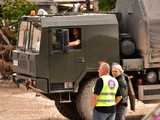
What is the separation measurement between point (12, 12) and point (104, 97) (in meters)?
17.3

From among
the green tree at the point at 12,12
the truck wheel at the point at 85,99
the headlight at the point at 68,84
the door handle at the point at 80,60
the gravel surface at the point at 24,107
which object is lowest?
the gravel surface at the point at 24,107

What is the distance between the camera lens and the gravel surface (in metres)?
16.9

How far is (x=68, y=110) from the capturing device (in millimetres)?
16156

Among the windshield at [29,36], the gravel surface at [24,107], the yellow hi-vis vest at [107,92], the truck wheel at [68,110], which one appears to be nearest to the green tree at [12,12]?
the gravel surface at [24,107]

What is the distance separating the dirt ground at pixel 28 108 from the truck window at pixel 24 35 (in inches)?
45.1

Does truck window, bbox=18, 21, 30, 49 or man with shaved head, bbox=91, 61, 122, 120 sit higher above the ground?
truck window, bbox=18, 21, 30, 49

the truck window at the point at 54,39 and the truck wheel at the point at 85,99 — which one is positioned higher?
the truck window at the point at 54,39

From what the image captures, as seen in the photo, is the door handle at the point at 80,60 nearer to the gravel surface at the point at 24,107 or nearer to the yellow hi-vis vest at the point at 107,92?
the gravel surface at the point at 24,107

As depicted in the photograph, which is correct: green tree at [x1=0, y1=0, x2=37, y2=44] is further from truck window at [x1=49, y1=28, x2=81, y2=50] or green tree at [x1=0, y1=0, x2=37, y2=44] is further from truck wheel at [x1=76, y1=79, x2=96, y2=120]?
truck window at [x1=49, y1=28, x2=81, y2=50]

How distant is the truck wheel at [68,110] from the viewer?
51.8 ft

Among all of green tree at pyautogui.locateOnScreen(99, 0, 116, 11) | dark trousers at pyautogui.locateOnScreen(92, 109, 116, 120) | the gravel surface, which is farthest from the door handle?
green tree at pyautogui.locateOnScreen(99, 0, 116, 11)

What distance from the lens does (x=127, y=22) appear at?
15961 mm

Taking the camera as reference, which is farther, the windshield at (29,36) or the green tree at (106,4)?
the green tree at (106,4)

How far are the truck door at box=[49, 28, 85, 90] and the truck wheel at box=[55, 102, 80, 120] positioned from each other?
114 centimetres
